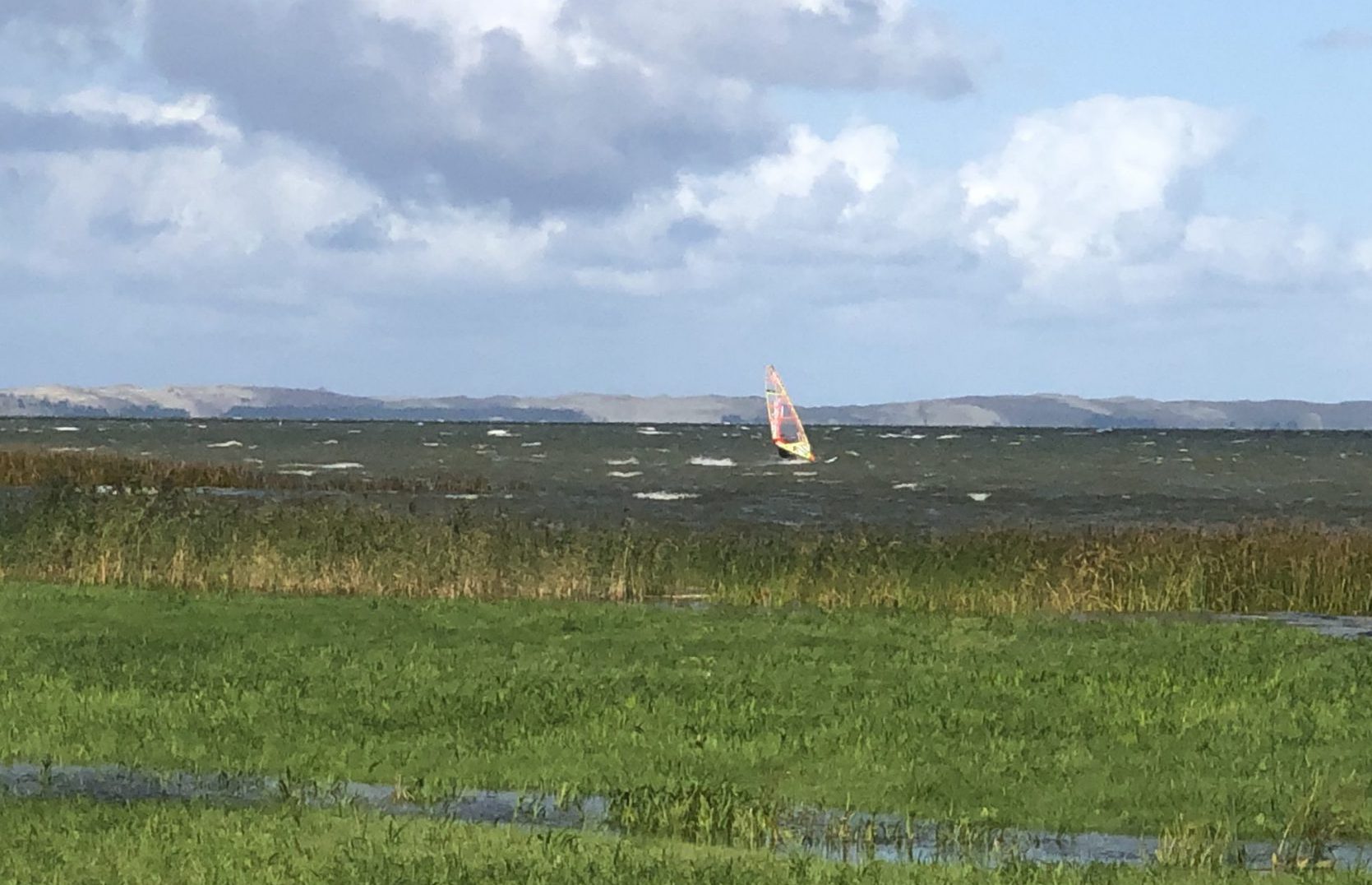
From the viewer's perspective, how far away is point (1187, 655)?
23469 millimetres

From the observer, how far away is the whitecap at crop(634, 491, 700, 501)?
75869 mm

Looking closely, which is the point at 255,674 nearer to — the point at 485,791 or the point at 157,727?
the point at 157,727

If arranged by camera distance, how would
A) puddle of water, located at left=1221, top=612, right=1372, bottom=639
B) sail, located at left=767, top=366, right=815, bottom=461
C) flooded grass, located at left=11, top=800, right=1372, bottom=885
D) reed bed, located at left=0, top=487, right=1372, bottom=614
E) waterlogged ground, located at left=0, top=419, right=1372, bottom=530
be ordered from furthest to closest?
sail, located at left=767, top=366, right=815, bottom=461
waterlogged ground, located at left=0, top=419, right=1372, bottom=530
reed bed, located at left=0, top=487, right=1372, bottom=614
puddle of water, located at left=1221, top=612, right=1372, bottom=639
flooded grass, located at left=11, top=800, right=1372, bottom=885

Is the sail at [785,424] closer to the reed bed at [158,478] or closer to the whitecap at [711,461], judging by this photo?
the whitecap at [711,461]

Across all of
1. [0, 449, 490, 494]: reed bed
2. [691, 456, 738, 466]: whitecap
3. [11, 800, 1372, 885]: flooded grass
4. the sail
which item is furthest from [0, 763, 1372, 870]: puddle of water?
[691, 456, 738, 466]: whitecap

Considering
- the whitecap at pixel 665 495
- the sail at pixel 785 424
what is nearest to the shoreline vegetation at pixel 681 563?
the whitecap at pixel 665 495

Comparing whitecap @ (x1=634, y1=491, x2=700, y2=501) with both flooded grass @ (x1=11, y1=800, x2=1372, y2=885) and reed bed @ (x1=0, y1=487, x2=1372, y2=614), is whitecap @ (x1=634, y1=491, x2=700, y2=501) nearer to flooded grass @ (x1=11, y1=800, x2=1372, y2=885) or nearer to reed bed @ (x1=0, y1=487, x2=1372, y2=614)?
reed bed @ (x1=0, y1=487, x2=1372, y2=614)

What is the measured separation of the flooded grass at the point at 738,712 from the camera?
50.0ft

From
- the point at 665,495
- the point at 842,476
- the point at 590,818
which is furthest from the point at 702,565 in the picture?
the point at 842,476

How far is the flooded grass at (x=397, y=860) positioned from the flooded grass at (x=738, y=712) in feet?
4.11

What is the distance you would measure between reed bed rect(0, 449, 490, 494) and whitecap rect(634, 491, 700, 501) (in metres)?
6.25

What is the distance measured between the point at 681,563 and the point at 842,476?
6749 centimetres

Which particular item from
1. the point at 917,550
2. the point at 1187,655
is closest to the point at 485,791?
the point at 1187,655

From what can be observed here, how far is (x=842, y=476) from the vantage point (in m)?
103
